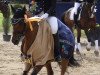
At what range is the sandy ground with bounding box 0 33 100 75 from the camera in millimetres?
9492

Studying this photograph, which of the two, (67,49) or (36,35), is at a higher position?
(36,35)

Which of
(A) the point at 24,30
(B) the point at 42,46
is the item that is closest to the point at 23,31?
(A) the point at 24,30

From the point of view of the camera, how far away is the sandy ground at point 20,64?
9492mm

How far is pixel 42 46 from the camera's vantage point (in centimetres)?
700

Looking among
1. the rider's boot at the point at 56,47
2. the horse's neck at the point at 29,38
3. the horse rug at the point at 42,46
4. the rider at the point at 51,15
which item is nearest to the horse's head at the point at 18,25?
the horse's neck at the point at 29,38

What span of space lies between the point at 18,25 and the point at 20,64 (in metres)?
3.61

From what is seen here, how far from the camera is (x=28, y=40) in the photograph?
696 centimetres

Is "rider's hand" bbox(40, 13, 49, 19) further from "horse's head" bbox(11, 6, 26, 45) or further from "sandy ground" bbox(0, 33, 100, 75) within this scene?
"sandy ground" bbox(0, 33, 100, 75)

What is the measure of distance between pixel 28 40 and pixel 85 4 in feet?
20.0

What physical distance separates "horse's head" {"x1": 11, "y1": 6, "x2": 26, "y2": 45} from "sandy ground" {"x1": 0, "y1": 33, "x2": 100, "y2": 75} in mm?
2451

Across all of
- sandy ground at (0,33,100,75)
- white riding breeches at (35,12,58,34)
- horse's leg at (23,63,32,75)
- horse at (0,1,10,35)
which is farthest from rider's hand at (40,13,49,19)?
horse at (0,1,10,35)

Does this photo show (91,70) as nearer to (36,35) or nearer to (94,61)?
(94,61)

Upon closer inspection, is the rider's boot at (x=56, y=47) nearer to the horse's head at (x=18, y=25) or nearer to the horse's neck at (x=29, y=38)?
the horse's neck at (x=29, y=38)

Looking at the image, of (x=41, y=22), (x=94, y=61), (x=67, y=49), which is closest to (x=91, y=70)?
(x=94, y=61)
